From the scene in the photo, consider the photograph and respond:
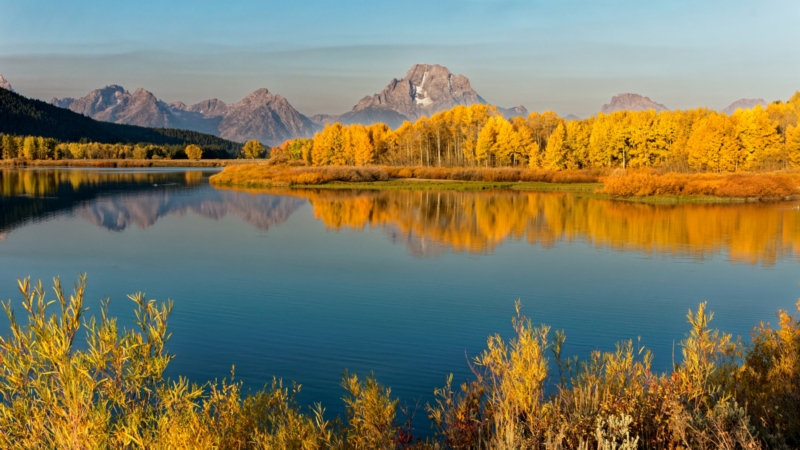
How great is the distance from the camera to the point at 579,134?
80.4m

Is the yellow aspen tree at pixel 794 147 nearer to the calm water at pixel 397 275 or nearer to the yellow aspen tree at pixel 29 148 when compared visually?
the calm water at pixel 397 275

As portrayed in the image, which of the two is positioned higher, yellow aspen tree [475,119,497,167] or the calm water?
yellow aspen tree [475,119,497,167]

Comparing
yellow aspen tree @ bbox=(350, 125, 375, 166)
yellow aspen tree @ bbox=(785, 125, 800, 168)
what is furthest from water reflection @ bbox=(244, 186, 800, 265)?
yellow aspen tree @ bbox=(350, 125, 375, 166)

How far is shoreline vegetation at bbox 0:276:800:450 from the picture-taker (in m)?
5.08

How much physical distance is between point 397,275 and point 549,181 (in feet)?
165

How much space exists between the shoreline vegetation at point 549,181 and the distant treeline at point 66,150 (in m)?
81.7

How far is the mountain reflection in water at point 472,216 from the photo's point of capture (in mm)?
27078

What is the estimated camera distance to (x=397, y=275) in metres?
20.3

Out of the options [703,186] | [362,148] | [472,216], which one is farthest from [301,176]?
[703,186]

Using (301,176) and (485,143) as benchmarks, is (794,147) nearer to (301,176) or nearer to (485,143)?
(485,143)

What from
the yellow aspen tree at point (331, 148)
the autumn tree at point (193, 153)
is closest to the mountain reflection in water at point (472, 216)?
the yellow aspen tree at point (331, 148)

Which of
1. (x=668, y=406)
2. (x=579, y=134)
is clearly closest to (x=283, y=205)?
(x=668, y=406)

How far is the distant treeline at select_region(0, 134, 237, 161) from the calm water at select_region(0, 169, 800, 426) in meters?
111

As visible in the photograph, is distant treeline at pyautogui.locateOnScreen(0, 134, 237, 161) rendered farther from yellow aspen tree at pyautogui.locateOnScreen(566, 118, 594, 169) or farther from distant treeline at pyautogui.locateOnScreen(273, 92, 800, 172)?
yellow aspen tree at pyautogui.locateOnScreen(566, 118, 594, 169)
